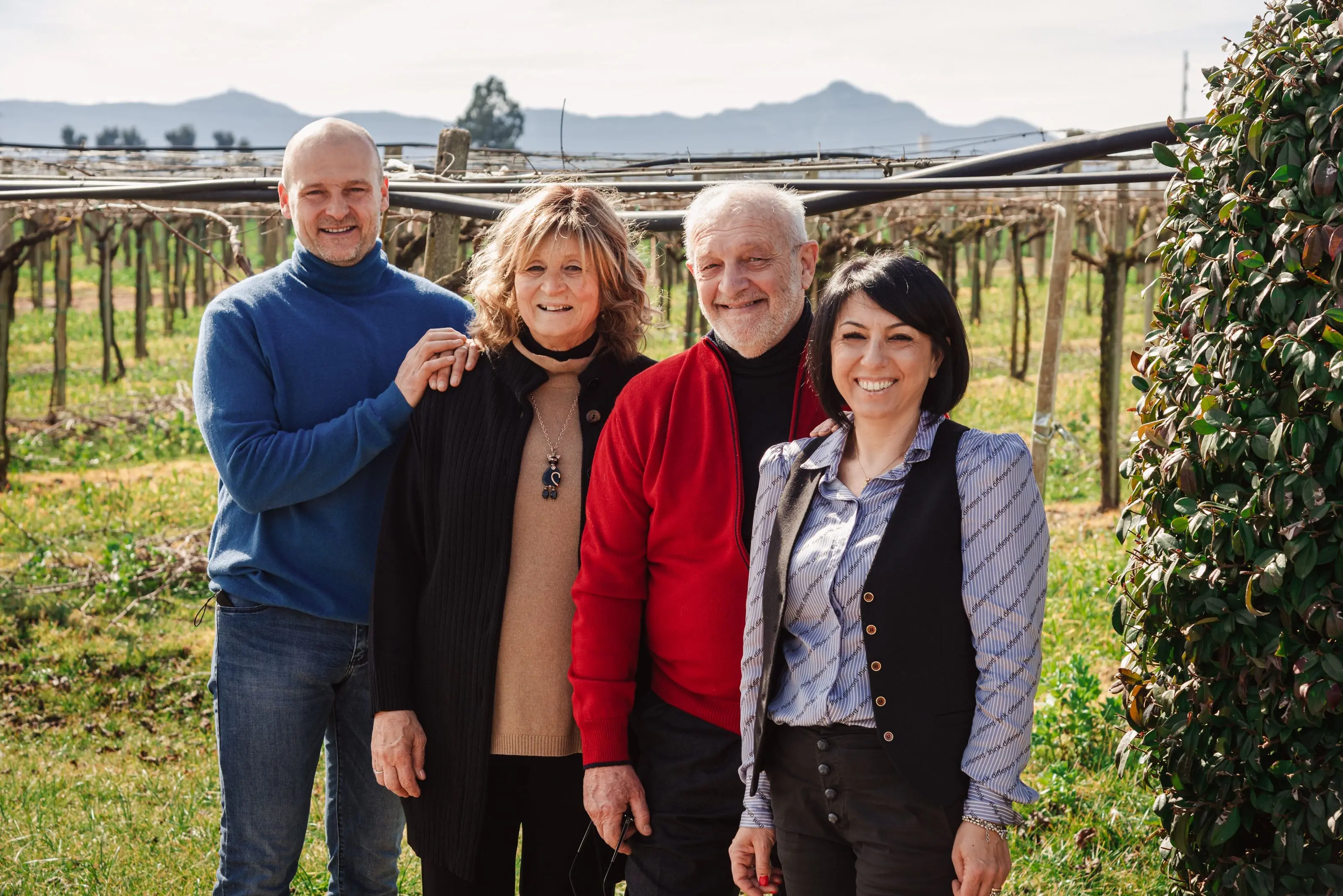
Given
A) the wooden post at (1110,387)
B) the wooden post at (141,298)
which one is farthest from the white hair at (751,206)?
the wooden post at (141,298)

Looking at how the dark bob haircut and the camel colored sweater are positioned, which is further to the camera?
the camel colored sweater

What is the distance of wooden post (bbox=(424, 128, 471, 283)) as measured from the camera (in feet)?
15.3

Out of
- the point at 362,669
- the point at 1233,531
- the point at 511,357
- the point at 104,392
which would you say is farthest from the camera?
the point at 104,392

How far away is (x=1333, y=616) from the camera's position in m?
2.03

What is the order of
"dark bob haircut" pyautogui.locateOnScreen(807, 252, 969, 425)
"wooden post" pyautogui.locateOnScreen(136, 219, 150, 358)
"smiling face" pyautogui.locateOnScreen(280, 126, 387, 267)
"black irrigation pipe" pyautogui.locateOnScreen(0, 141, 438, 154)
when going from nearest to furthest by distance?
"dark bob haircut" pyautogui.locateOnScreen(807, 252, 969, 425), "smiling face" pyautogui.locateOnScreen(280, 126, 387, 267), "black irrigation pipe" pyautogui.locateOnScreen(0, 141, 438, 154), "wooden post" pyautogui.locateOnScreen(136, 219, 150, 358)

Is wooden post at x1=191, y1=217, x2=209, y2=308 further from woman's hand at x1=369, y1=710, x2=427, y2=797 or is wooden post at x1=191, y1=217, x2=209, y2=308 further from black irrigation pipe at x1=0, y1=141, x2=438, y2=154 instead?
woman's hand at x1=369, y1=710, x2=427, y2=797

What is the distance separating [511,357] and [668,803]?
39.2 inches

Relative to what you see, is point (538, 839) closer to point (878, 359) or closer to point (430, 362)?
point (430, 362)

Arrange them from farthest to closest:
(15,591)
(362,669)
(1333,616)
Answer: (15,591)
(362,669)
(1333,616)

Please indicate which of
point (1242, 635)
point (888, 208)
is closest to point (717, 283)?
point (1242, 635)

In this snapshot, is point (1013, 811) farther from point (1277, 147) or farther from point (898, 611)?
point (1277, 147)

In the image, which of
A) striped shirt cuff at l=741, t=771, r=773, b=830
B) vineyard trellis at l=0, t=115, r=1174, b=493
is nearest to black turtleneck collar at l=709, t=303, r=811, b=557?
vineyard trellis at l=0, t=115, r=1174, b=493

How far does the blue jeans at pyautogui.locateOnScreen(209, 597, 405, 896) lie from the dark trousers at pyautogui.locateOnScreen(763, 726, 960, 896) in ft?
3.50

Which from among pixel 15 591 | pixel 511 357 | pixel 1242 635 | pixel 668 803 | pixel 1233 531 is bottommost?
pixel 15 591
